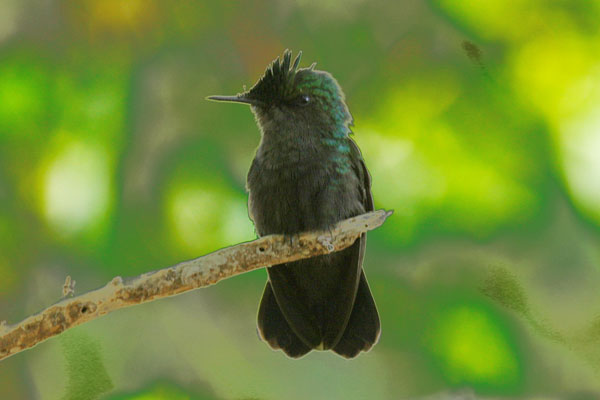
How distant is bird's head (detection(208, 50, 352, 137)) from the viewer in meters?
2.36

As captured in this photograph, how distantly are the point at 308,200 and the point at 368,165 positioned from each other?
72cm

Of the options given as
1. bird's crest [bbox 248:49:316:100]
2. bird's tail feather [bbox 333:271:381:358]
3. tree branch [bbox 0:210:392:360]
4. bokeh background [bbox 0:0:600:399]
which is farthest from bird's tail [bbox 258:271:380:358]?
bird's crest [bbox 248:49:316:100]

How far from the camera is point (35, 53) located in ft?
9.78

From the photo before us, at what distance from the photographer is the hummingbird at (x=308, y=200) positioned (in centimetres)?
227

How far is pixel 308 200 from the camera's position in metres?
2.26

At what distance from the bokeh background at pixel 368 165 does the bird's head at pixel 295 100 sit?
1.63ft

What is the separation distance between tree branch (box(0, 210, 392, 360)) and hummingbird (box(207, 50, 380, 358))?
0.50 feet

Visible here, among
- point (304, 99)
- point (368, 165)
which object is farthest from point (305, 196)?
point (368, 165)

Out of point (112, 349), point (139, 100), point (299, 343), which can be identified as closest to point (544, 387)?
point (299, 343)

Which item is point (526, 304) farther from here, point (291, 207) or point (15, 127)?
point (15, 127)

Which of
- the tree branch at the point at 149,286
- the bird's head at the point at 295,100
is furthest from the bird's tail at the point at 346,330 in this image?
the bird's head at the point at 295,100

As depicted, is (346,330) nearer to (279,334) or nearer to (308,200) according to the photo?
(279,334)

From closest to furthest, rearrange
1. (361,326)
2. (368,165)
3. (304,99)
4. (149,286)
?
(149,286)
(304,99)
(361,326)
(368,165)

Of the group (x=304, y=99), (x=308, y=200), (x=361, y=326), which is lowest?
(x=361, y=326)
